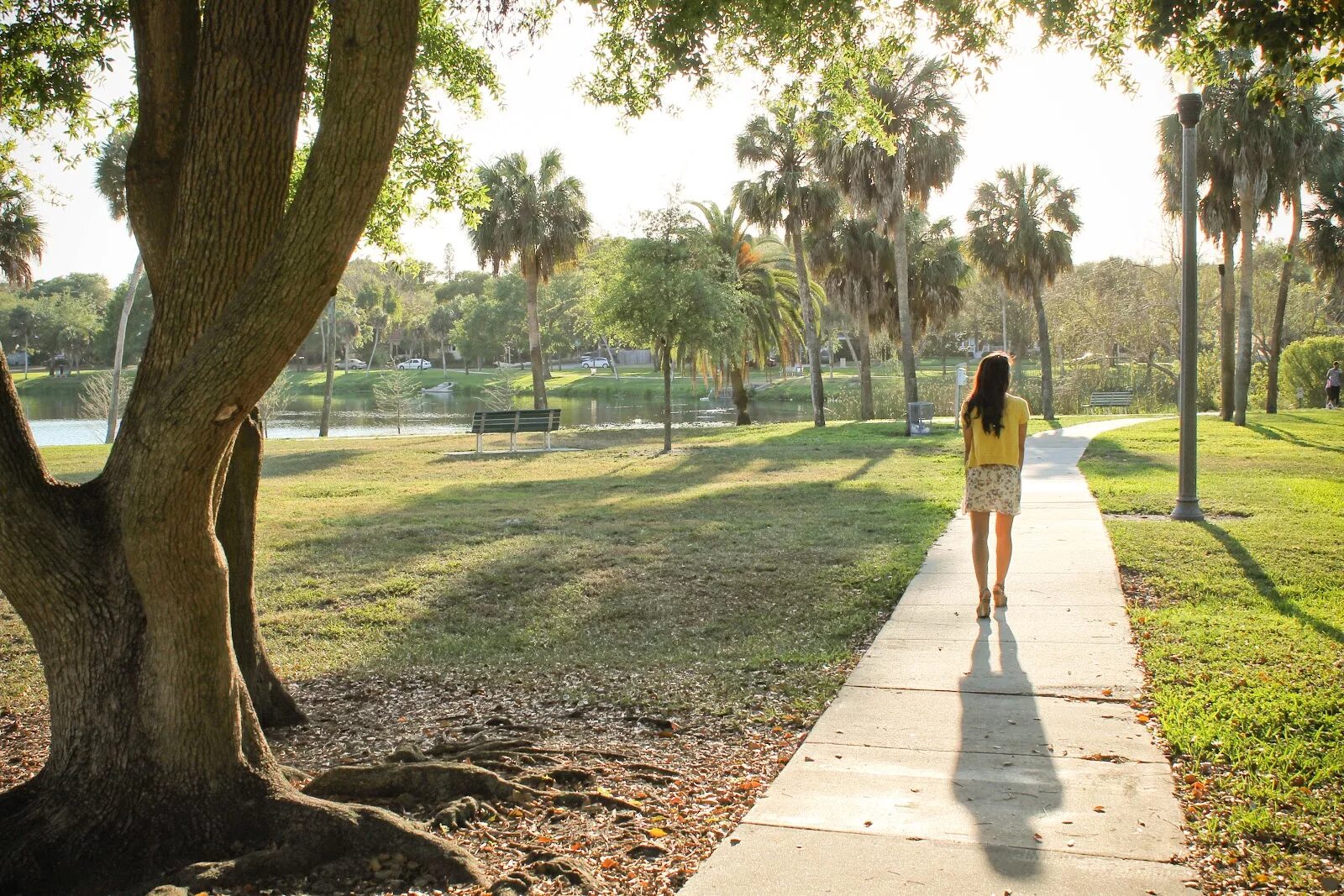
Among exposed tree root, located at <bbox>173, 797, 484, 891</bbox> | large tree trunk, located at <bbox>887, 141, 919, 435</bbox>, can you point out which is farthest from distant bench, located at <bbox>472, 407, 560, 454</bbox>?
exposed tree root, located at <bbox>173, 797, 484, 891</bbox>

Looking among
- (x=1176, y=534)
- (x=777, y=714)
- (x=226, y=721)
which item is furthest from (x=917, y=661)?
(x=1176, y=534)

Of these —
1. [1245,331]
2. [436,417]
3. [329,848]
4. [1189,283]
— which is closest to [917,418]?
[1245,331]

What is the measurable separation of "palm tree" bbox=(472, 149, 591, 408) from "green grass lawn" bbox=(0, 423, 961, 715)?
1883 centimetres

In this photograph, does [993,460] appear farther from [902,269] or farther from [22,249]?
[22,249]

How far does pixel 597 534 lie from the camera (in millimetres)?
11344

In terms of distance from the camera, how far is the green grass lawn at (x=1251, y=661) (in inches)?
151

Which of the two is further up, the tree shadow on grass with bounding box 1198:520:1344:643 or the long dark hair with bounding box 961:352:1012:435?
the long dark hair with bounding box 961:352:1012:435

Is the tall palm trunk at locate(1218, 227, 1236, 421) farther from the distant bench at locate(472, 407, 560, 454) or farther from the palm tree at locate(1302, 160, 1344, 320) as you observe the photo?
the distant bench at locate(472, 407, 560, 454)

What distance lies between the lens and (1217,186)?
2611cm

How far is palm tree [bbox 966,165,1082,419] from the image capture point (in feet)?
109

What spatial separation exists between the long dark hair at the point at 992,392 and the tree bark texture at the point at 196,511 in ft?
15.5

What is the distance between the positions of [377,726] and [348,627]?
220 cm

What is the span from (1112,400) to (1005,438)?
36.3 m

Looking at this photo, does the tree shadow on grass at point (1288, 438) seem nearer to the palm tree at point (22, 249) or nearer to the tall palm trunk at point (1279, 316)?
the tall palm trunk at point (1279, 316)
